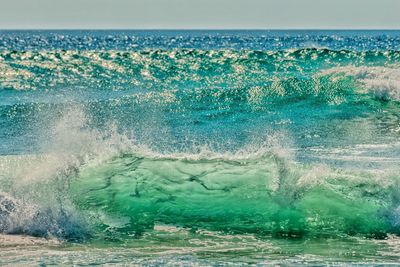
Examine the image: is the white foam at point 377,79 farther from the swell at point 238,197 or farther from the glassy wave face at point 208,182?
the swell at point 238,197

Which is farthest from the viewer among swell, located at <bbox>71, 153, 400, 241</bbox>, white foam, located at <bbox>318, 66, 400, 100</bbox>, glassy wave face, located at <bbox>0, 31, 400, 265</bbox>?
white foam, located at <bbox>318, 66, 400, 100</bbox>

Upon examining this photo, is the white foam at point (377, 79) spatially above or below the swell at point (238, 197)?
above

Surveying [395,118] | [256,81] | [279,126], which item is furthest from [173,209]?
[256,81]

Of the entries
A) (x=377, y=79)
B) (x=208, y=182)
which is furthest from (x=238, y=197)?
(x=377, y=79)

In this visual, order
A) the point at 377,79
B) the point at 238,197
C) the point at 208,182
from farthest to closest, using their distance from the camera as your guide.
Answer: the point at 377,79
the point at 208,182
the point at 238,197

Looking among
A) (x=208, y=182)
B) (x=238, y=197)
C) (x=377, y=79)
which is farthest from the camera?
(x=377, y=79)

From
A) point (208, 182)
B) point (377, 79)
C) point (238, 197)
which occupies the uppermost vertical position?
point (377, 79)

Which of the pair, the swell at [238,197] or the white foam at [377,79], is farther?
the white foam at [377,79]

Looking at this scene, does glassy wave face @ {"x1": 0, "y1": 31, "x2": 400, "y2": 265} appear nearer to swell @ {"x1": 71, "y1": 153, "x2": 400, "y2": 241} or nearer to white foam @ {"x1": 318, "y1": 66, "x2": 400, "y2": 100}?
swell @ {"x1": 71, "y1": 153, "x2": 400, "y2": 241}

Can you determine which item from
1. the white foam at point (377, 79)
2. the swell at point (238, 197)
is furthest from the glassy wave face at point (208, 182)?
the white foam at point (377, 79)

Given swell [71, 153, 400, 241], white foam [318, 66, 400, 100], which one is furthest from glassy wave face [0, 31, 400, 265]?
white foam [318, 66, 400, 100]

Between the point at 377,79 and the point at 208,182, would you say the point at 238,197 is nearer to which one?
the point at 208,182

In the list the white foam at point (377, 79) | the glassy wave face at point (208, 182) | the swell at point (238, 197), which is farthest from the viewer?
the white foam at point (377, 79)

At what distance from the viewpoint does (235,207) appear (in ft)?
36.8
